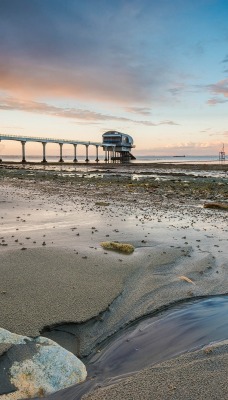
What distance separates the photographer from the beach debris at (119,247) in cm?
772

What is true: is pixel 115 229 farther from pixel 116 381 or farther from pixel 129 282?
pixel 116 381

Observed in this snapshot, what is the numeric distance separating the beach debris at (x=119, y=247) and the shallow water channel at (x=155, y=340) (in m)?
2.65

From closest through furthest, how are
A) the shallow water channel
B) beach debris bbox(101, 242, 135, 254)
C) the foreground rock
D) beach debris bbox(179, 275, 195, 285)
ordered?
the foreground rock → the shallow water channel → beach debris bbox(179, 275, 195, 285) → beach debris bbox(101, 242, 135, 254)

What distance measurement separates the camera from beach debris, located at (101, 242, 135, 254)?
7725 millimetres

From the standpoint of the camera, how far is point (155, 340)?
4.16 meters

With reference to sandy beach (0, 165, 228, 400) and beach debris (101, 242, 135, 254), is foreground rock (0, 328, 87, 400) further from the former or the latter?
beach debris (101, 242, 135, 254)

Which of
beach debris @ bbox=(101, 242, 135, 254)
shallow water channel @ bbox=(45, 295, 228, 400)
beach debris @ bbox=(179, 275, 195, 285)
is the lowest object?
shallow water channel @ bbox=(45, 295, 228, 400)

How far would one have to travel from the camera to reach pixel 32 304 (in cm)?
473

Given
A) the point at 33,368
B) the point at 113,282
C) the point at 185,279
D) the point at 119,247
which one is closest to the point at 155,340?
the point at 33,368

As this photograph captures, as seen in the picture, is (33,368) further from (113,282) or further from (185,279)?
(185,279)

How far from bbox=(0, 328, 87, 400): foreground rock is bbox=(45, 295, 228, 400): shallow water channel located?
0.12 m

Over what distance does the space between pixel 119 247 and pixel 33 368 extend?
4.65 meters

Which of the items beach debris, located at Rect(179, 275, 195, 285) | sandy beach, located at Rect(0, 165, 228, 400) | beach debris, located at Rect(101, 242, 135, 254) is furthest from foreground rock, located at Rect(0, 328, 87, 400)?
beach debris, located at Rect(101, 242, 135, 254)

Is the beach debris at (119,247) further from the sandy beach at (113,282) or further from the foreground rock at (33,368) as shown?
the foreground rock at (33,368)
